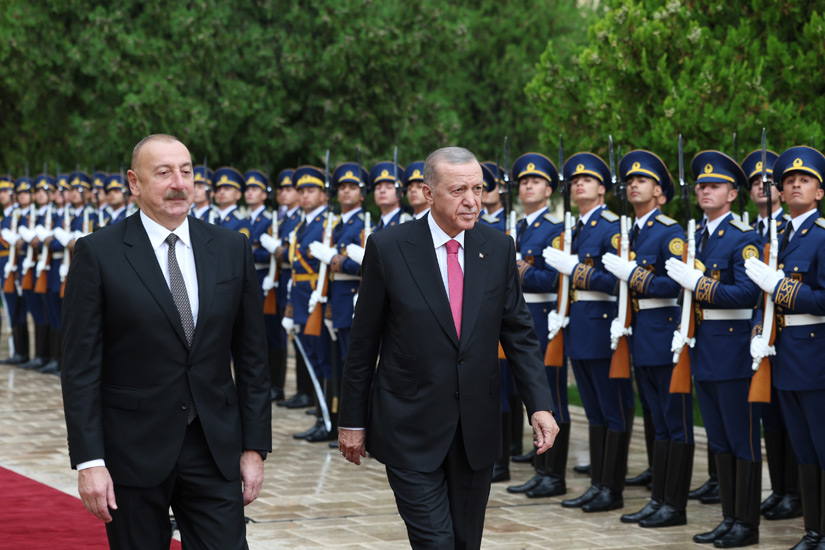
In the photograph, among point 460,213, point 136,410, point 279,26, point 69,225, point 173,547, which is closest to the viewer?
point 136,410

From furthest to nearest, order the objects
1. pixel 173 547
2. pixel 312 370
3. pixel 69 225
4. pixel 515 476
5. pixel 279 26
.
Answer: pixel 279 26, pixel 69 225, pixel 312 370, pixel 515 476, pixel 173 547

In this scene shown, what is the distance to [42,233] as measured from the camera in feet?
49.0

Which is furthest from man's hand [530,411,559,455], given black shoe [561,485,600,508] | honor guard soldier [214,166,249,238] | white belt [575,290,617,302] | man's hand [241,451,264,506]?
honor guard soldier [214,166,249,238]

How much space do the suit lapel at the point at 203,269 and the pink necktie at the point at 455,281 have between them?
3.22 ft

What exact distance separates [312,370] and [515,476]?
2.66m

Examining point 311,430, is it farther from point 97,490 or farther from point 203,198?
point 97,490

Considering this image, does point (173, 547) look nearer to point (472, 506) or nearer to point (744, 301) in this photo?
point (472, 506)

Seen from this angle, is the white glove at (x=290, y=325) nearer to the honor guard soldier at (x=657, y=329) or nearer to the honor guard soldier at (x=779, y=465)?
the honor guard soldier at (x=657, y=329)

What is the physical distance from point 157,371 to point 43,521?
140 inches

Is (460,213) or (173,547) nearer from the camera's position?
(460,213)

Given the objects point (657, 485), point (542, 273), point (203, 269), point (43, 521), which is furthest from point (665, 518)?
point (203, 269)

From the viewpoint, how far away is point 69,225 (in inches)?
586

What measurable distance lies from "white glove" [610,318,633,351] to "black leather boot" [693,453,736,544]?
3.22 feet

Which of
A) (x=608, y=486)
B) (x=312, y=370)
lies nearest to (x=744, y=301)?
(x=608, y=486)
